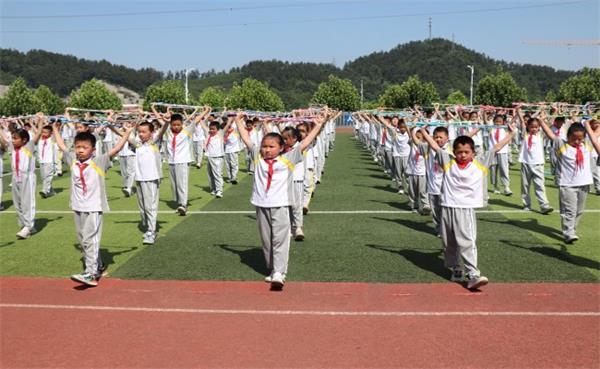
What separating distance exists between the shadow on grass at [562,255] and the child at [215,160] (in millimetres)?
8228

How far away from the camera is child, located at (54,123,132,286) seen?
7883mm

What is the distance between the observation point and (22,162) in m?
11.4

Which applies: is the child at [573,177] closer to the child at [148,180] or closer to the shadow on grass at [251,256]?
the shadow on grass at [251,256]

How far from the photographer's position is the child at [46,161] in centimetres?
1619

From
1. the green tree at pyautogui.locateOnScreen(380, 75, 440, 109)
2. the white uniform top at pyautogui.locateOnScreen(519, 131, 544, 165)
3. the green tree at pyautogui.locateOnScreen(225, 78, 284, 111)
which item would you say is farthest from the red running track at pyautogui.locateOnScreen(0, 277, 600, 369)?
the green tree at pyautogui.locateOnScreen(380, 75, 440, 109)

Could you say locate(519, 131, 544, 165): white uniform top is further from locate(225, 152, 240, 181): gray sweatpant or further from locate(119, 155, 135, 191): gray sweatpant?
locate(119, 155, 135, 191): gray sweatpant

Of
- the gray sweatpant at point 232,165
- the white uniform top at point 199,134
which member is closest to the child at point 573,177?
the gray sweatpant at point 232,165

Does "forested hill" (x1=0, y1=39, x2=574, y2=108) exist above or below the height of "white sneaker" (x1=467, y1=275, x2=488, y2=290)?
above

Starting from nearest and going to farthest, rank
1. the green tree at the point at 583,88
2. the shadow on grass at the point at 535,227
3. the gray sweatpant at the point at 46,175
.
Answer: the shadow on grass at the point at 535,227 → the gray sweatpant at the point at 46,175 → the green tree at the point at 583,88

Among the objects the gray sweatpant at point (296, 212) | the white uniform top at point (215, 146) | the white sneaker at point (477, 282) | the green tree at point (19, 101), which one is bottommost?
the white sneaker at point (477, 282)

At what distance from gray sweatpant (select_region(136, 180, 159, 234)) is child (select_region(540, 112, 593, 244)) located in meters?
6.78

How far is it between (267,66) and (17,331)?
477ft

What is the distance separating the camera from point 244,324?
6.38 metres

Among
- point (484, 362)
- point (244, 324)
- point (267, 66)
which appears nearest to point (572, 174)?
point (484, 362)
